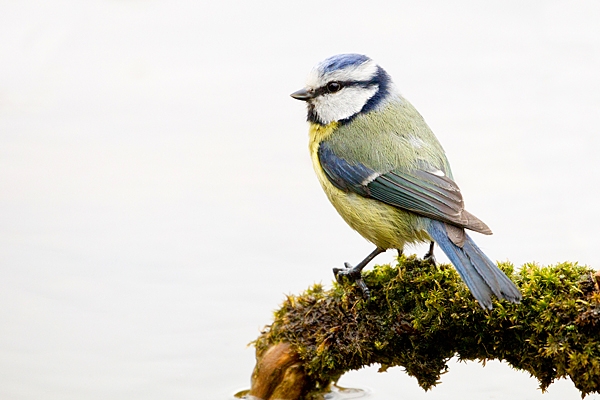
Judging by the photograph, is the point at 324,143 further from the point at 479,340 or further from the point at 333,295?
the point at 479,340

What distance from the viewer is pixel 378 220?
11.8 feet

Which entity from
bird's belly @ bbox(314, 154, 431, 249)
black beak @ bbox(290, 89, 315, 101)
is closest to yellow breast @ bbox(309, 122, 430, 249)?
bird's belly @ bbox(314, 154, 431, 249)

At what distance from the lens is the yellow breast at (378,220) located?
3.54 m

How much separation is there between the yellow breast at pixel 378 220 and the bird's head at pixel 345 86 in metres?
0.39

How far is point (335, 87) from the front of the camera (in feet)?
13.2

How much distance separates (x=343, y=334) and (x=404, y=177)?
2.70ft

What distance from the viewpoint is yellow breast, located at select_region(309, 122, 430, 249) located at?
11.6ft

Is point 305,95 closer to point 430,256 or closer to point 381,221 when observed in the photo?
point 381,221

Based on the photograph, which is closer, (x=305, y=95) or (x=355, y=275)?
(x=355, y=275)

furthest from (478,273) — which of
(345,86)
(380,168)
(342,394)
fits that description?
(345,86)

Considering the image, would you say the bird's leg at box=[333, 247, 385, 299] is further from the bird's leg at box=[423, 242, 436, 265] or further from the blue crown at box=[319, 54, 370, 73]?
the blue crown at box=[319, 54, 370, 73]

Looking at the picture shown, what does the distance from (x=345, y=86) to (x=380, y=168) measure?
62 cm

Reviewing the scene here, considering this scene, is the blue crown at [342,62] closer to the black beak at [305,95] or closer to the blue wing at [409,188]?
the black beak at [305,95]

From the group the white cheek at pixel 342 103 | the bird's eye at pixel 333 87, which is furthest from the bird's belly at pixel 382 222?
the bird's eye at pixel 333 87
